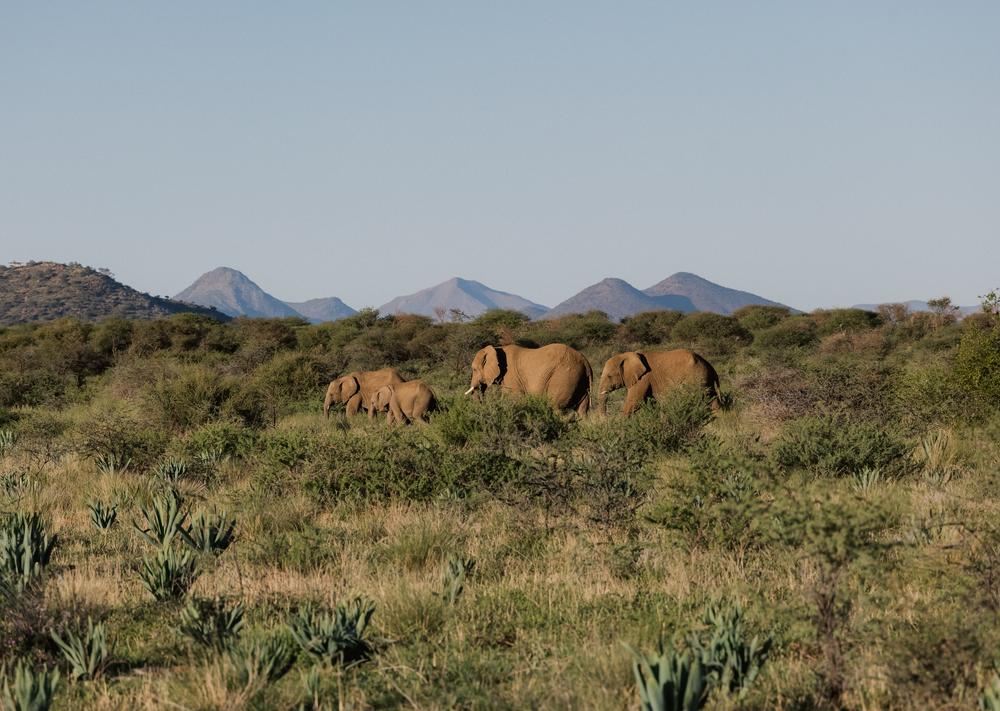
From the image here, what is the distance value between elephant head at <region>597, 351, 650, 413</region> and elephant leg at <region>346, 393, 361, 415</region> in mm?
7275

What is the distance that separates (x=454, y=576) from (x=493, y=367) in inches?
456

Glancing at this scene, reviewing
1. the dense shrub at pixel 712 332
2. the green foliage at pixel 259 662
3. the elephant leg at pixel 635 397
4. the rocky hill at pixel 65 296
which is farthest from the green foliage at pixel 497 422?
the rocky hill at pixel 65 296

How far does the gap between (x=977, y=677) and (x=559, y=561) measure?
3.25m

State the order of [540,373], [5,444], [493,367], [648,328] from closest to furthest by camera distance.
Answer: [5,444] → [540,373] → [493,367] → [648,328]

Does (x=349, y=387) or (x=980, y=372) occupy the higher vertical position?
(x=980, y=372)

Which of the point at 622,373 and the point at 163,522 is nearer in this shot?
the point at 163,522

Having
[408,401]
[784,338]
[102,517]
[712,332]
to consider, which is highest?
[712,332]

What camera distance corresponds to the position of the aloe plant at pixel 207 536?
6.95 meters

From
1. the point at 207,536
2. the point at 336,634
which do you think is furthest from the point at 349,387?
the point at 336,634

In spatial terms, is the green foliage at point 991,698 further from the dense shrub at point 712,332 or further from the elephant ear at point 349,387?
the dense shrub at point 712,332

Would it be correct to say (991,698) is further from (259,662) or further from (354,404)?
(354,404)

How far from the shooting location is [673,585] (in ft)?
19.8

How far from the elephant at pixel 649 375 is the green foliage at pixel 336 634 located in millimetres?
12127

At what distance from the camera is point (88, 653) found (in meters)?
4.80
